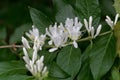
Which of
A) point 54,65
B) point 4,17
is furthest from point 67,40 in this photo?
point 4,17

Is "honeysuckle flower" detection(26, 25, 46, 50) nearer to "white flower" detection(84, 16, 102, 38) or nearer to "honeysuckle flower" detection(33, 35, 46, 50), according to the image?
"honeysuckle flower" detection(33, 35, 46, 50)

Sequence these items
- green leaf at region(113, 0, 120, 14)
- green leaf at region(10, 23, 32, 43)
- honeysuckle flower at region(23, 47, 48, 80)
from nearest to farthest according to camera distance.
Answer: honeysuckle flower at region(23, 47, 48, 80)
green leaf at region(113, 0, 120, 14)
green leaf at region(10, 23, 32, 43)

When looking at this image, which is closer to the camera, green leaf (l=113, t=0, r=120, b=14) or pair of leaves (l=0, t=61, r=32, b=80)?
pair of leaves (l=0, t=61, r=32, b=80)

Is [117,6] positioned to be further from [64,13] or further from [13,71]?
[13,71]

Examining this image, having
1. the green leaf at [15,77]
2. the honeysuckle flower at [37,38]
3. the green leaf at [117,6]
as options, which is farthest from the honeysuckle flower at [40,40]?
the green leaf at [117,6]

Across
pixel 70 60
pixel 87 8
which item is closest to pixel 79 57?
pixel 70 60

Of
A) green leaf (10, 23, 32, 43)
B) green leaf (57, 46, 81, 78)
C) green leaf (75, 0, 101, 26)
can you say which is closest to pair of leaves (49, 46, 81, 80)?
green leaf (57, 46, 81, 78)
